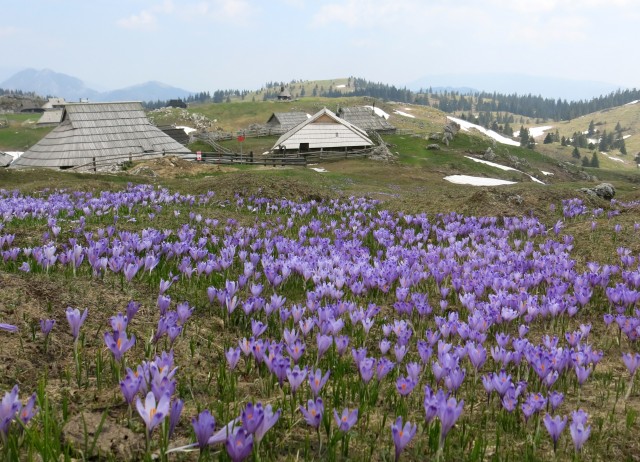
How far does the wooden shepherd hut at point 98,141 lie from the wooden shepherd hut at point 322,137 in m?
17.0

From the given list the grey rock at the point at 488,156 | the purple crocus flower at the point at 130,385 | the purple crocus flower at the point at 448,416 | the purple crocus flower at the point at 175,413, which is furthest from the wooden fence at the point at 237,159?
the purple crocus flower at the point at 448,416

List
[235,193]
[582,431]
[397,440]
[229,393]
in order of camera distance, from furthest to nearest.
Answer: [235,193]
[229,393]
[582,431]
[397,440]

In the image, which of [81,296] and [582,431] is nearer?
[582,431]

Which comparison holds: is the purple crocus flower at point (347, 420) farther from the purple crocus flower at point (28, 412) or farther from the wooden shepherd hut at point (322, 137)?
the wooden shepherd hut at point (322, 137)

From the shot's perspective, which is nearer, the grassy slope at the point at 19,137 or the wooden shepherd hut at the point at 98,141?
the wooden shepherd hut at the point at 98,141

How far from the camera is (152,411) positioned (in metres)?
2.54

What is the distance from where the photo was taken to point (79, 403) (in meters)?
3.57

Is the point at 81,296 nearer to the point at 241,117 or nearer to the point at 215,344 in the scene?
the point at 215,344

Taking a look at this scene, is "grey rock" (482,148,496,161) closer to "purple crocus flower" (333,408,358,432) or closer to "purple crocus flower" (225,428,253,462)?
"purple crocus flower" (333,408,358,432)

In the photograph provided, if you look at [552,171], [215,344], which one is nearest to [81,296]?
[215,344]

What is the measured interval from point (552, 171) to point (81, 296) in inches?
3801

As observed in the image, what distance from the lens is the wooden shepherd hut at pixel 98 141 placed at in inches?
1906

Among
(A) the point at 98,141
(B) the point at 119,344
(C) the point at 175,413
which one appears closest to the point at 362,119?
(A) the point at 98,141

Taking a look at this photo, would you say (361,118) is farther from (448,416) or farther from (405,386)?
(448,416)
